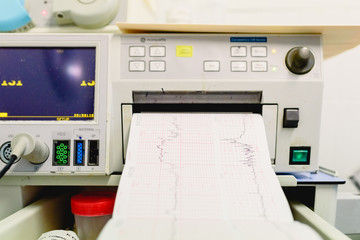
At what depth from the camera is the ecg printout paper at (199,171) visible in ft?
1.50

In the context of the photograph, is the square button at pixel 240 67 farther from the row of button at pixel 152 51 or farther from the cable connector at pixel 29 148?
the cable connector at pixel 29 148

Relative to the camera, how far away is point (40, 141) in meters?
0.55

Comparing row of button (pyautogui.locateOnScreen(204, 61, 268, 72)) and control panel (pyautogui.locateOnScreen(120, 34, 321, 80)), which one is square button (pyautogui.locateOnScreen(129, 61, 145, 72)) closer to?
control panel (pyautogui.locateOnScreen(120, 34, 321, 80))

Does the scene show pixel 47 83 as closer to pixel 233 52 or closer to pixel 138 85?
pixel 138 85

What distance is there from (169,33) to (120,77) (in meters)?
0.15

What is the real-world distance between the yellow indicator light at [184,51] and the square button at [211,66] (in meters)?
0.04

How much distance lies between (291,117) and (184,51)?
274mm

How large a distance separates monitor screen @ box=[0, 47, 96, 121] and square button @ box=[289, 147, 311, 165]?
0.45 meters

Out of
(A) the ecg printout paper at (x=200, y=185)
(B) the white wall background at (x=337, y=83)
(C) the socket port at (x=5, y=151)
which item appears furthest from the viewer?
(B) the white wall background at (x=337, y=83)

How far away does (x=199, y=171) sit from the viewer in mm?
518

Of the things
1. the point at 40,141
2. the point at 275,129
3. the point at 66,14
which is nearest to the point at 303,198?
the point at 275,129

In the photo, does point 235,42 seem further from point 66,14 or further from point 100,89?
point 66,14

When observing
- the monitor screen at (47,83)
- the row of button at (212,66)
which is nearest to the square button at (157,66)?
the row of button at (212,66)

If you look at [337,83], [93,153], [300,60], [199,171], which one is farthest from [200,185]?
[337,83]
